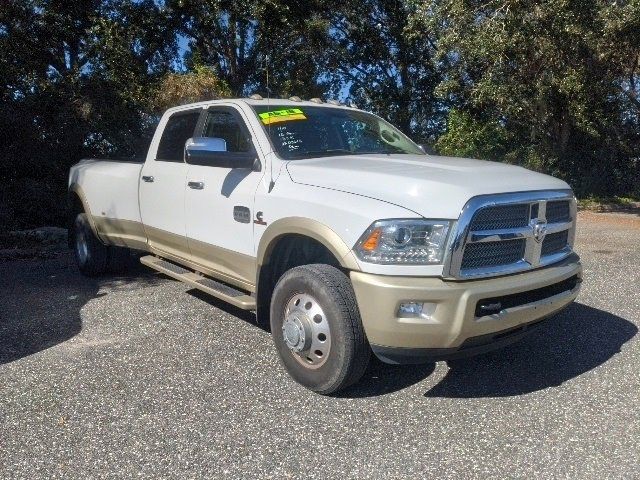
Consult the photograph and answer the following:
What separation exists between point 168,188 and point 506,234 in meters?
3.05

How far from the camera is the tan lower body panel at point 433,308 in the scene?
11.2 feet

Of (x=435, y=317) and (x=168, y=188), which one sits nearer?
(x=435, y=317)

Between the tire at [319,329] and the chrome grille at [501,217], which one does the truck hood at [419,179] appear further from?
the tire at [319,329]

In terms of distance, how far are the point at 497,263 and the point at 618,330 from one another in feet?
6.93

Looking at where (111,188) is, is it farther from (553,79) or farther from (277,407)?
(553,79)

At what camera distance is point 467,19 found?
43.0 feet

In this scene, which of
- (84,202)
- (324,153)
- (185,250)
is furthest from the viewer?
(84,202)

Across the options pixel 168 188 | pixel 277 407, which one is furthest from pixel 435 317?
pixel 168 188

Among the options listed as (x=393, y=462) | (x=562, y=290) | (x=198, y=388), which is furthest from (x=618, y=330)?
(x=198, y=388)

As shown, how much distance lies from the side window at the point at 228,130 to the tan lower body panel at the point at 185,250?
82cm

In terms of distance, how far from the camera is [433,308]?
3.45m

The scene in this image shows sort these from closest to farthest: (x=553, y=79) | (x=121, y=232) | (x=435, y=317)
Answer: (x=435, y=317) < (x=121, y=232) < (x=553, y=79)

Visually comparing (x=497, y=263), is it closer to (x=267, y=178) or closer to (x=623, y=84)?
(x=267, y=178)

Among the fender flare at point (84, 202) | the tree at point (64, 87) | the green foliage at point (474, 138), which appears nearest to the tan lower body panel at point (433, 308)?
the fender flare at point (84, 202)
